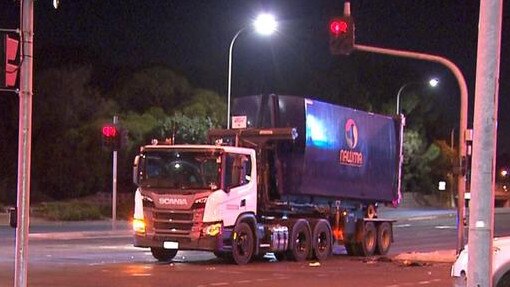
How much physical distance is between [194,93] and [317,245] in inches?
1216

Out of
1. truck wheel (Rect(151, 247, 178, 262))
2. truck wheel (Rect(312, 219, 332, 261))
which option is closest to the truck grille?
truck wheel (Rect(151, 247, 178, 262))

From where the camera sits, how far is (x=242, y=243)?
2414cm

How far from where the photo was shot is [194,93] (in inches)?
2224

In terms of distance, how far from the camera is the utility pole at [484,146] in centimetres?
1043

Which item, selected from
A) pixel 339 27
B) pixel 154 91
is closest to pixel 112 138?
pixel 339 27

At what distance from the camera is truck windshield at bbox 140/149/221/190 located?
76.7ft

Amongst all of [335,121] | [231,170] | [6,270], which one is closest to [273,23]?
[335,121]

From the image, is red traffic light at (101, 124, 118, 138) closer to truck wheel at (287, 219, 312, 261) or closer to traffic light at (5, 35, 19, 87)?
truck wheel at (287, 219, 312, 261)

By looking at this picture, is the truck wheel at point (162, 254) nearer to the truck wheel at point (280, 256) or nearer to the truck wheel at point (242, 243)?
the truck wheel at point (242, 243)

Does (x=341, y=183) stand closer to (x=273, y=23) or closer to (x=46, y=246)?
(x=46, y=246)

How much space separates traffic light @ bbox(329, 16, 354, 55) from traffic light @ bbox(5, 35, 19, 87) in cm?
1087

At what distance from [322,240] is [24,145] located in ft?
50.9

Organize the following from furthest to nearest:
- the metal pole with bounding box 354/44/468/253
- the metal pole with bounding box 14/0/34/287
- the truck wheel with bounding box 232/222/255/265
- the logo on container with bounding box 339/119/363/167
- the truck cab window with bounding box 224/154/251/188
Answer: the logo on container with bounding box 339/119/363/167 → the truck wheel with bounding box 232/222/255/265 → the truck cab window with bounding box 224/154/251/188 → the metal pole with bounding box 354/44/468/253 → the metal pole with bounding box 14/0/34/287

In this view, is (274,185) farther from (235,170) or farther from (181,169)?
(181,169)
